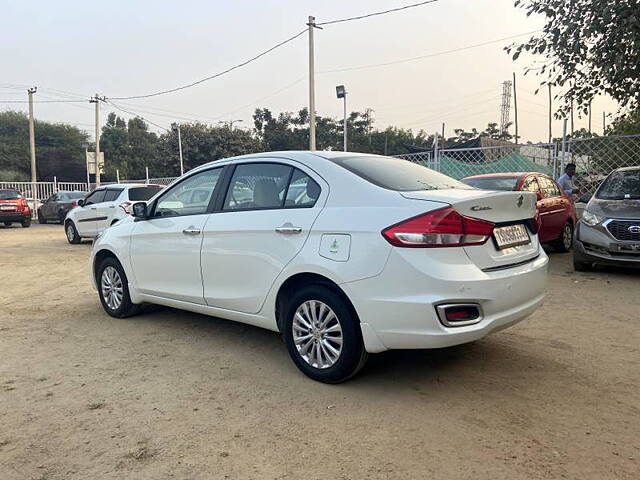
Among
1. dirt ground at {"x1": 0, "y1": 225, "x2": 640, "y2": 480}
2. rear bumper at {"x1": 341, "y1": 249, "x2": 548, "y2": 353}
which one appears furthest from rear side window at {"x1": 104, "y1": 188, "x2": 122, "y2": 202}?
rear bumper at {"x1": 341, "y1": 249, "x2": 548, "y2": 353}

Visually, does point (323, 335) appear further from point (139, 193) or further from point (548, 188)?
point (139, 193)

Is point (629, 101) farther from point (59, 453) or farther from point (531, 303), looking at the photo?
point (59, 453)

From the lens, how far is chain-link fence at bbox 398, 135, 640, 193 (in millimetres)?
11500

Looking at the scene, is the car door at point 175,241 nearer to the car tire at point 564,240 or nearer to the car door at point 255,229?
the car door at point 255,229

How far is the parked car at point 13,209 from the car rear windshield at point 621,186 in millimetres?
19657

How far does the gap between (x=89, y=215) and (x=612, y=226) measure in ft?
37.1

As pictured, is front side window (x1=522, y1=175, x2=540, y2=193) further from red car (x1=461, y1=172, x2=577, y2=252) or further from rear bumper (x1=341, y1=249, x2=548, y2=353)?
rear bumper (x1=341, y1=249, x2=548, y2=353)

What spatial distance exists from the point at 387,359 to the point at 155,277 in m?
2.34

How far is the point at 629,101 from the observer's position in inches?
433

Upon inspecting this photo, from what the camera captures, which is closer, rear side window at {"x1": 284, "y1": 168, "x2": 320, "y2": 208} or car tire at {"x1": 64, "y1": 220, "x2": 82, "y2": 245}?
rear side window at {"x1": 284, "y1": 168, "x2": 320, "y2": 208}

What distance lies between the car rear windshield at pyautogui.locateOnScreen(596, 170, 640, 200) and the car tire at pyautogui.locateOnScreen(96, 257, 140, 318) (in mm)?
6919

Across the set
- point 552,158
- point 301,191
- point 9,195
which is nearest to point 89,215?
point 9,195

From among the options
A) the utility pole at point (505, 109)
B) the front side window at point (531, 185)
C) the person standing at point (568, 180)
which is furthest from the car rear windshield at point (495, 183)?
the utility pole at point (505, 109)

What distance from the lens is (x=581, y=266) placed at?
8.06m
